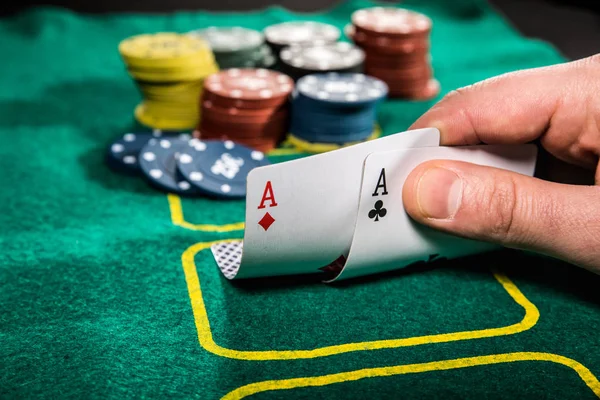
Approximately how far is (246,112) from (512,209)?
4.01ft

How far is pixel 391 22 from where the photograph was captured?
121 inches

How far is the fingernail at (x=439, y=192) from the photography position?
1438 millimetres

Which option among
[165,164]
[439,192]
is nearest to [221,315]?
[439,192]

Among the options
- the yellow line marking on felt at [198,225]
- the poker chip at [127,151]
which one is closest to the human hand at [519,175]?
the yellow line marking on felt at [198,225]

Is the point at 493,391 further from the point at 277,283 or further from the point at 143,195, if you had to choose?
the point at 143,195

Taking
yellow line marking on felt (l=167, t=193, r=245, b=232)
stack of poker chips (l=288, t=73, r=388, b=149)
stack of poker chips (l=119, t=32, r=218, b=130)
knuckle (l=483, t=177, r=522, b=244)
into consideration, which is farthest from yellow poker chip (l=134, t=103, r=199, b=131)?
knuckle (l=483, t=177, r=522, b=244)

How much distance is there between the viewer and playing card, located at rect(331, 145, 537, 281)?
1.49 metres

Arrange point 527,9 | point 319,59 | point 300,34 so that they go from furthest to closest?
1. point 527,9
2. point 300,34
3. point 319,59

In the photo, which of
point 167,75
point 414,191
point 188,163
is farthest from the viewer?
point 167,75

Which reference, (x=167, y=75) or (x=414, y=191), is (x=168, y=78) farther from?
(x=414, y=191)

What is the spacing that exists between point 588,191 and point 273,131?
1282 mm

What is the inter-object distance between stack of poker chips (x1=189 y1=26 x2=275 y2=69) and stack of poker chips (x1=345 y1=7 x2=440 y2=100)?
42 cm

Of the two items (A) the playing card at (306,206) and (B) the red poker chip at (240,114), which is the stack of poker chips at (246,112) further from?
(A) the playing card at (306,206)

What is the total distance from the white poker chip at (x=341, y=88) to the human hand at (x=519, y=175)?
79cm
